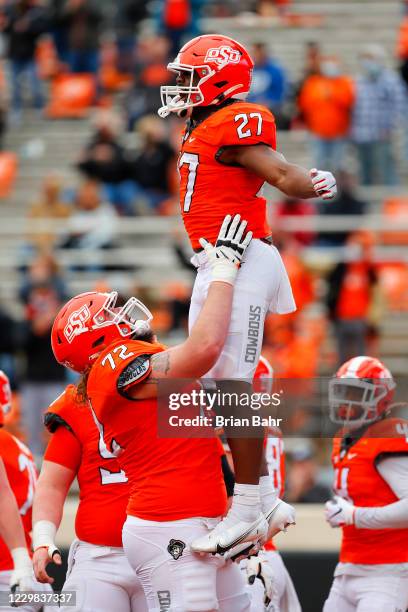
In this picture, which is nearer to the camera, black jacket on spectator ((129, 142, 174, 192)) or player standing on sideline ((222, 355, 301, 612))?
player standing on sideline ((222, 355, 301, 612))

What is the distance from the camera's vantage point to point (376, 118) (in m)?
12.7

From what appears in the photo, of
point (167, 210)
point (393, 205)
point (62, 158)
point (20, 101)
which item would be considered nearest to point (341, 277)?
point (393, 205)

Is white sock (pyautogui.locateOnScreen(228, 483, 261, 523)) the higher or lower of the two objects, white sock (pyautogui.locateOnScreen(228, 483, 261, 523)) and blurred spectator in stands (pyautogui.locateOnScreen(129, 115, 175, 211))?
the lower

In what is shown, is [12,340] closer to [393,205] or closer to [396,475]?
[393,205]

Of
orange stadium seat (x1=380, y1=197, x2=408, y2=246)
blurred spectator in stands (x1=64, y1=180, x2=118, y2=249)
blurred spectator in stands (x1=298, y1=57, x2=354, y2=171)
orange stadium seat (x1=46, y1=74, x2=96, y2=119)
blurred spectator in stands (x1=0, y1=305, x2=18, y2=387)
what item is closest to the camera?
blurred spectator in stands (x1=0, y1=305, x2=18, y2=387)

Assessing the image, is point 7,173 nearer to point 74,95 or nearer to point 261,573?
point 74,95

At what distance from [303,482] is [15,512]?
349 cm

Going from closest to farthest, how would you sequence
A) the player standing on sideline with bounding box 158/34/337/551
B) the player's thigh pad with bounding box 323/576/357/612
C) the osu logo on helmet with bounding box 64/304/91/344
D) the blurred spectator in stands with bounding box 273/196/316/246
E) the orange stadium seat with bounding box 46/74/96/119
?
the player standing on sideline with bounding box 158/34/337/551
the osu logo on helmet with bounding box 64/304/91/344
the player's thigh pad with bounding box 323/576/357/612
the blurred spectator in stands with bounding box 273/196/316/246
the orange stadium seat with bounding box 46/74/96/119

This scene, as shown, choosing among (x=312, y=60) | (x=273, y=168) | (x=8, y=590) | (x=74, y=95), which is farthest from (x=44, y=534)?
(x=74, y=95)

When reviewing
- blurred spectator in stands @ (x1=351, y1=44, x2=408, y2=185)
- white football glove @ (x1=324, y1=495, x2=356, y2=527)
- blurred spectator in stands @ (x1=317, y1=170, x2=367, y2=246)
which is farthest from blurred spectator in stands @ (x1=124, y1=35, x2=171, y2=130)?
white football glove @ (x1=324, y1=495, x2=356, y2=527)

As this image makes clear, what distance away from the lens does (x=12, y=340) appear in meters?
11.2

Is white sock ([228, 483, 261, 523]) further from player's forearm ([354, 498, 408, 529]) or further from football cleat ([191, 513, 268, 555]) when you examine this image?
player's forearm ([354, 498, 408, 529])

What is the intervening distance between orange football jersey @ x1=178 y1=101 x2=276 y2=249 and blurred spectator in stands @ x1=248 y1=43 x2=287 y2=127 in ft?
25.8

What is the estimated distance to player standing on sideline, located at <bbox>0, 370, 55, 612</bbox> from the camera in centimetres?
582
